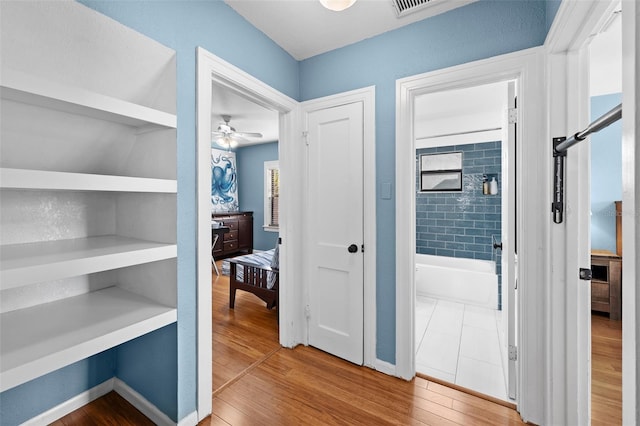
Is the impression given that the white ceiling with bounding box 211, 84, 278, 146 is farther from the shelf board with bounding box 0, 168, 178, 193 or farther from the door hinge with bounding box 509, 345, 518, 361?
the door hinge with bounding box 509, 345, 518, 361

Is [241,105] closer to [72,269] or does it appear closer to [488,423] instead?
[72,269]

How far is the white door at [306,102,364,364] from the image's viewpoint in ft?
7.00

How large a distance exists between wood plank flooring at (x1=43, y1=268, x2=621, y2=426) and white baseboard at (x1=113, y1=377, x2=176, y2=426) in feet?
0.11

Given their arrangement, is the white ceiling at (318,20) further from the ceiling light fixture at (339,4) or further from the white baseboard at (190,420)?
the white baseboard at (190,420)

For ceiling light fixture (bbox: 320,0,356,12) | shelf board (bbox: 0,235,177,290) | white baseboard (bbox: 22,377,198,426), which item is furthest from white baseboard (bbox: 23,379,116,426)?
ceiling light fixture (bbox: 320,0,356,12)

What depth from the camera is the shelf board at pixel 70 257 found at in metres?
0.95

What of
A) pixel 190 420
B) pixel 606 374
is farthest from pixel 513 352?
pixel 190 420

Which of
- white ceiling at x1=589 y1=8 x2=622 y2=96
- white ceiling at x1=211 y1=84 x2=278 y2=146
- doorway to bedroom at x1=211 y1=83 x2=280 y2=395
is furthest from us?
white ceiling at x1=211 y1=84 x2=278 y2=146

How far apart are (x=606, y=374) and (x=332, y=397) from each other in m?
1.69

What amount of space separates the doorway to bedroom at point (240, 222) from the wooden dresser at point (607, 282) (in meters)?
2.25

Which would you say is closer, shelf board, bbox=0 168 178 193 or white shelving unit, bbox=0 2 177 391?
shelf board, bbox=0 168 178 193

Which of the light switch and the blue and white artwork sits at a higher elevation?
the blue and white artwork

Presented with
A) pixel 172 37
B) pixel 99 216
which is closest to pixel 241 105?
pixel 172 37

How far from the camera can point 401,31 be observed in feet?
6.44
